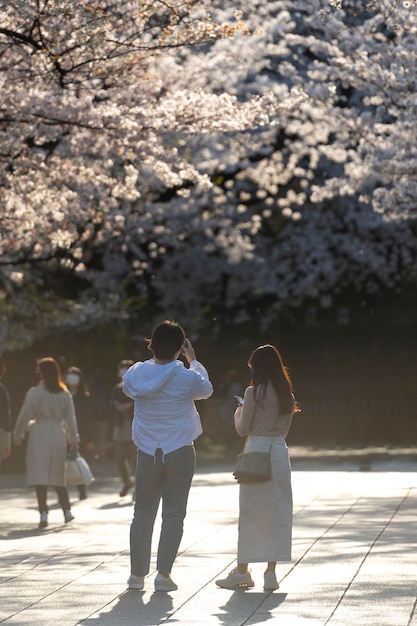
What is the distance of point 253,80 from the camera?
30391 millimetres

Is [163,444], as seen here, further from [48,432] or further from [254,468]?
[48,432]

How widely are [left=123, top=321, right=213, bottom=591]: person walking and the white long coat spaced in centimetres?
569

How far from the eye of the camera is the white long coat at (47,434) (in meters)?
14.9

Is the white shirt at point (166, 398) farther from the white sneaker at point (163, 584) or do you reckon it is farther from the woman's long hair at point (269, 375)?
the white sneaker at point (163, 584)

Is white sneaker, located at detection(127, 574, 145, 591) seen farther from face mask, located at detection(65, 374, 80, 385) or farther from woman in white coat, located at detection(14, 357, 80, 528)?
face mask, located at detection(65, 374, 80, 385)

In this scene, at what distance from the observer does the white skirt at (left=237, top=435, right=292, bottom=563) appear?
30.0 feet

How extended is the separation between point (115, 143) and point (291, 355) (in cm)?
2343

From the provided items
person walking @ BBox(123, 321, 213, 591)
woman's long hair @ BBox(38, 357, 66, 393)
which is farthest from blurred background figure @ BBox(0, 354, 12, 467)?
person walking @ BBox(123, 321, 213, 591)

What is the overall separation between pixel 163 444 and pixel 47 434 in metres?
6.01

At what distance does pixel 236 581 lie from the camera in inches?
360

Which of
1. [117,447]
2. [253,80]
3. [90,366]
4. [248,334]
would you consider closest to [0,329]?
[90,366]

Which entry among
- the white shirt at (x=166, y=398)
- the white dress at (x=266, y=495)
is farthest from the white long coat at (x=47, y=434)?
the white dress at (x=266, y=495)

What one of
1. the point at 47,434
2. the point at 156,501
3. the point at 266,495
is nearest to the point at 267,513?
the point at 266,495

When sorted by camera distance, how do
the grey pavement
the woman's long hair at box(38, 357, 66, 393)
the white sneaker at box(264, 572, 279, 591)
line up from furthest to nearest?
the woman's long hair at box(38, 357, 66, 393)
the white sneaker at box(264, 572, 279, 591)
the grey pavement
